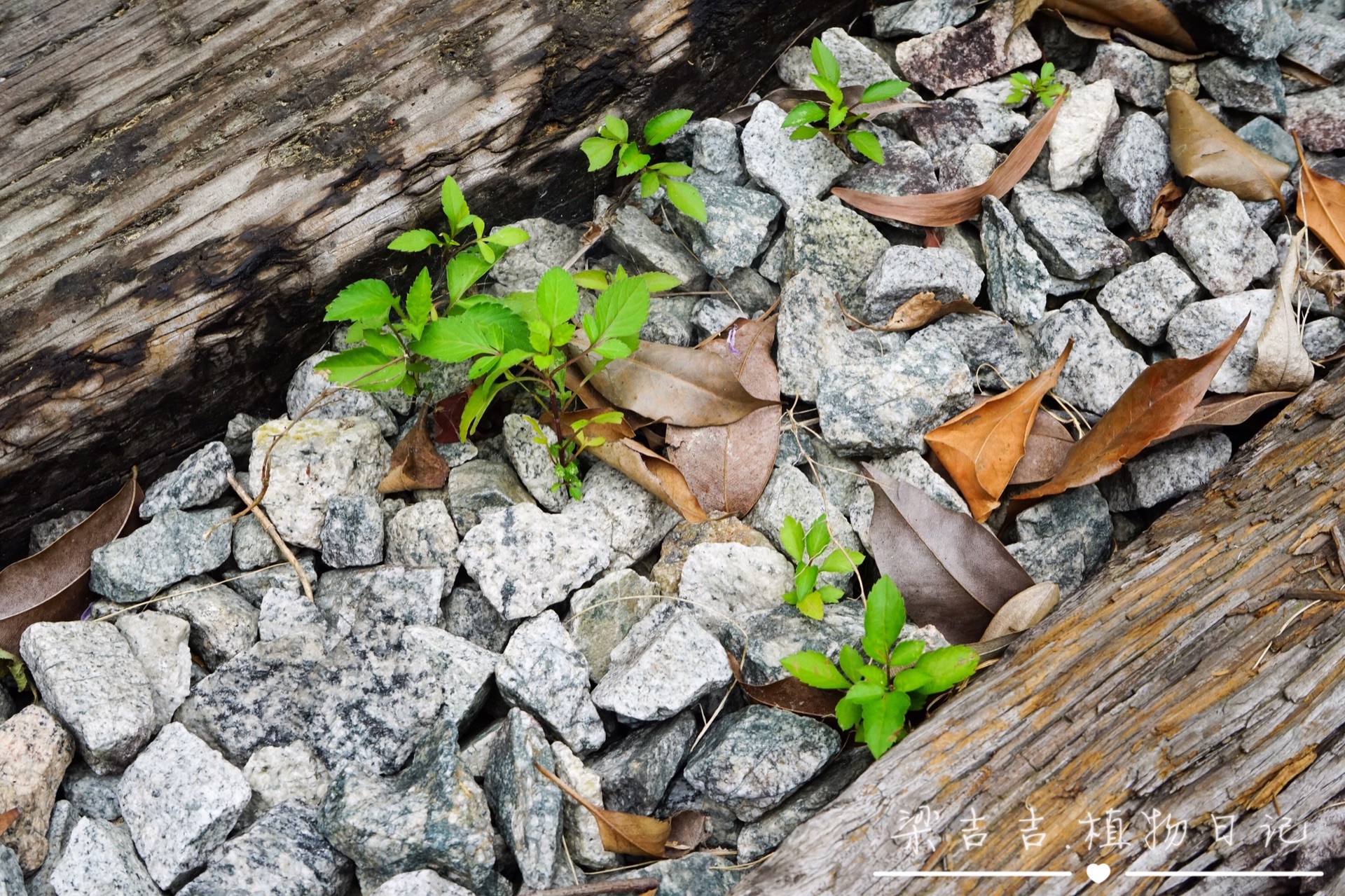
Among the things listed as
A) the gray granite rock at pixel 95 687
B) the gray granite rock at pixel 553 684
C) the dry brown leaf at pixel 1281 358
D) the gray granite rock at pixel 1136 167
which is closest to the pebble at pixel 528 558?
the gray granite rock at pixel 553 684

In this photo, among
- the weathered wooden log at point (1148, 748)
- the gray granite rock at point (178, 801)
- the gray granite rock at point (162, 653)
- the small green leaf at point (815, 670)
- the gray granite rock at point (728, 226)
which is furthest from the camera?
the gray granite rock at point (728, 226)

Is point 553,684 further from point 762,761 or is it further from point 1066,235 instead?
point 1066,235

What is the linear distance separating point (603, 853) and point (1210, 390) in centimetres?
172

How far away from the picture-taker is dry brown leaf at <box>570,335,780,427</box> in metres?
2.36

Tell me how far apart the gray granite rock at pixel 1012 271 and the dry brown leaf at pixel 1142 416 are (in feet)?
1.33

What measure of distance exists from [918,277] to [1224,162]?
91 cm

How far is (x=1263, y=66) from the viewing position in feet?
9.18

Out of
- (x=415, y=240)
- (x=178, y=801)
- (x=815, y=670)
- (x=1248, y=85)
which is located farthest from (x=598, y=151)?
(x=1248, y=85)

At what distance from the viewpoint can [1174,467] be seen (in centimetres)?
224

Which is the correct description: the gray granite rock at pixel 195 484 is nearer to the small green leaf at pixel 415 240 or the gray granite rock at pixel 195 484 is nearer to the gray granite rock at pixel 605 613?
the small green leaf at pixel 415 240

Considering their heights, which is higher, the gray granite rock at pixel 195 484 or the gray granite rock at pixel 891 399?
the gray granite rock at pixel 195 484

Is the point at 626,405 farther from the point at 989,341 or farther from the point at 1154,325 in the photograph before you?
the point at 1154,325

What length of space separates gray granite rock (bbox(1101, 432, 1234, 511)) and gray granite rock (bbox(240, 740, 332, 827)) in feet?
→ 6.16

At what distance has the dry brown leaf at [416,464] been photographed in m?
2.39
